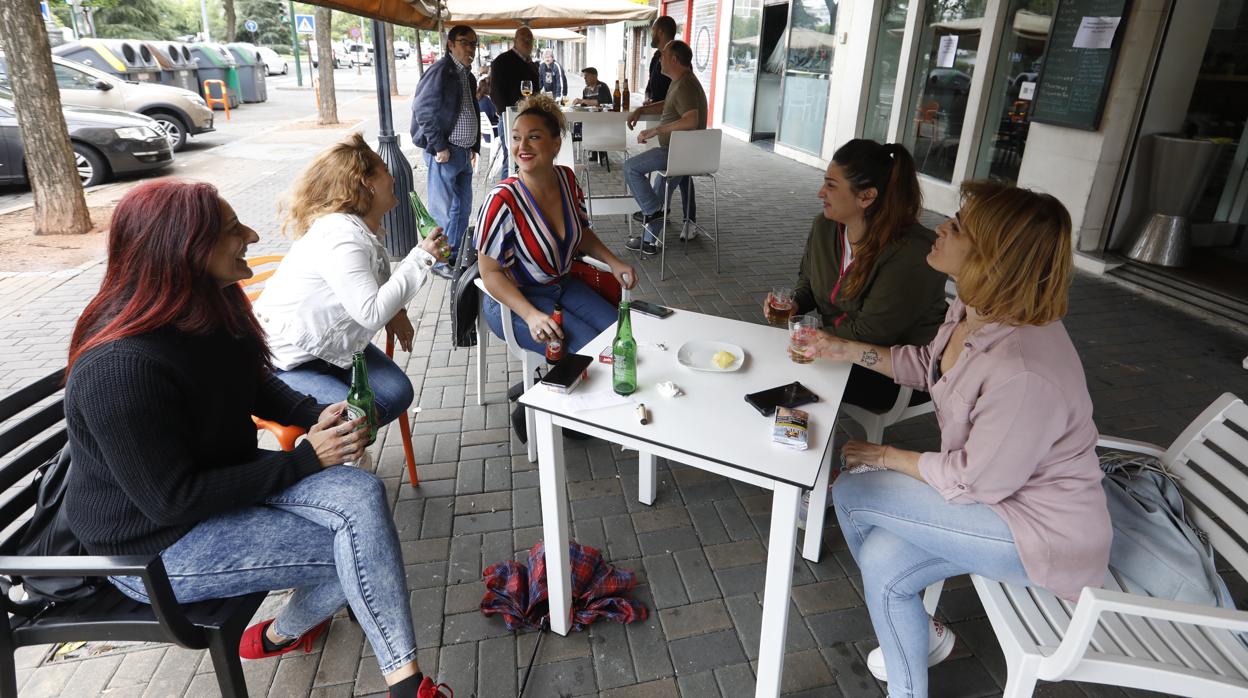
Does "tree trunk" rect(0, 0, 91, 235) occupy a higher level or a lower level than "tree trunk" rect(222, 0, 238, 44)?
lower

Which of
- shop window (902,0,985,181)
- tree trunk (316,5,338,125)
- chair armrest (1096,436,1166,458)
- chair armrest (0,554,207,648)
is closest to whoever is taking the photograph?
chair armrest (0,554,207,648)

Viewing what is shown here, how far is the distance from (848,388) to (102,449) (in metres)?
2.29

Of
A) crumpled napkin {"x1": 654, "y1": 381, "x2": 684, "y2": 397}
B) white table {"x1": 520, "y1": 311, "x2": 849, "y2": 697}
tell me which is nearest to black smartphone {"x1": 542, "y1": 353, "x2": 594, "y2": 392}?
white table {"x1": 520, "y1": 311, "x2": 849, "y2": 697}

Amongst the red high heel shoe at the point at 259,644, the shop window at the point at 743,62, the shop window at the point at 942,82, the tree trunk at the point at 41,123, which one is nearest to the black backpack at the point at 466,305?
the red high heel shoe at the point at 259,644

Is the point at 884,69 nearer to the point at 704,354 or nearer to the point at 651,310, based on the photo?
the point at 651,310

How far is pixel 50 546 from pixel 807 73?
11.8 m

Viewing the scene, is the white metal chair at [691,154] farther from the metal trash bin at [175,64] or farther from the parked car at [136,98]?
the metal trash bin at [175,64]

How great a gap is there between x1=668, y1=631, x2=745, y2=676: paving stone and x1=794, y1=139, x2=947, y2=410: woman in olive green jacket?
1.01 m

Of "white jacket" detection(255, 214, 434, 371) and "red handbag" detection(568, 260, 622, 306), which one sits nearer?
"white jacket" detection(255, 214, 434, 371)

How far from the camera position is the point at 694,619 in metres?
2.28

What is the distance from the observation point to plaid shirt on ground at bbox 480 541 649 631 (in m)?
2.23

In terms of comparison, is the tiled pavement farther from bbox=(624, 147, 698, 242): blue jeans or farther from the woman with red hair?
bbox=(624, 147, 698, 242): blue jeans

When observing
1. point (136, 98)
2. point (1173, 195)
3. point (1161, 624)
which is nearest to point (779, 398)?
point (1161, 624)

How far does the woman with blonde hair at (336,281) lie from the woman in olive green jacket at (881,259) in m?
1.60
